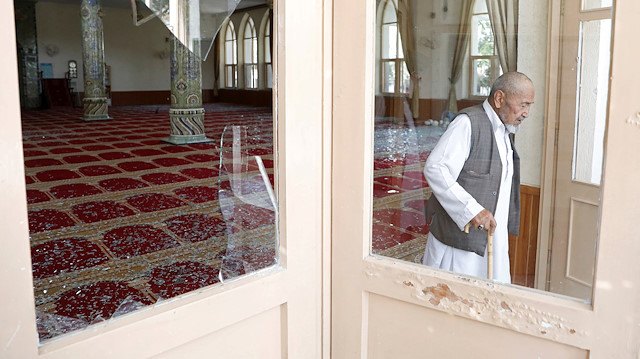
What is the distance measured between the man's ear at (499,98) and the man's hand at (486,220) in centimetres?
25

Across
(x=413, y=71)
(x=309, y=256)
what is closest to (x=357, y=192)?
(x=309, y=256)

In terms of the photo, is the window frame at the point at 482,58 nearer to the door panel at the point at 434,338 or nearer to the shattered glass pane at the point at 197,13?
the door panel at the point at 434,338

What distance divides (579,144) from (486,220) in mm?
274

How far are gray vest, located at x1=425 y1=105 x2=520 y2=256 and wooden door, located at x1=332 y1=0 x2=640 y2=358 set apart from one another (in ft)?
0.31

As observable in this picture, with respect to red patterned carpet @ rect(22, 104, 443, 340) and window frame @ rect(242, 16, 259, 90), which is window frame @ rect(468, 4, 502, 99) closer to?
red patterned carpet @ rect(22, 104, 443, 340)

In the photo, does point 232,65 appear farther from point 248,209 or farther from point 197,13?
point 248,209

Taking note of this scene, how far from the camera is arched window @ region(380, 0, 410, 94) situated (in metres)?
1.33

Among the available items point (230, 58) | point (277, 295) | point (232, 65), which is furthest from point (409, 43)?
point (232, 65)

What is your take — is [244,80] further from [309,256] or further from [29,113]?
[309,256]

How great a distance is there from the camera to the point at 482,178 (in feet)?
4.25

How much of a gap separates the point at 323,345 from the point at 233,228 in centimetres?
52

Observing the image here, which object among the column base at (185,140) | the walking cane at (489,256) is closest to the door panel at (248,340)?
the walking cane at (489,256)

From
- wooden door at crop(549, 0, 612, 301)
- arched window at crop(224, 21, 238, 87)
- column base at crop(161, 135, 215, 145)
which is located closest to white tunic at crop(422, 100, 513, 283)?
wooden door at crop(549, 0, 612, 301)

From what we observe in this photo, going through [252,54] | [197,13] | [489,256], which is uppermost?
[252,54]
